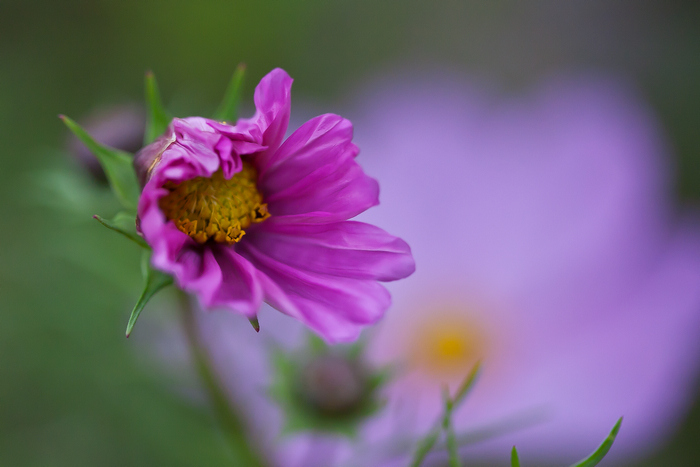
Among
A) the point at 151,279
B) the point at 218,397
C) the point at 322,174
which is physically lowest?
the point at 218,397

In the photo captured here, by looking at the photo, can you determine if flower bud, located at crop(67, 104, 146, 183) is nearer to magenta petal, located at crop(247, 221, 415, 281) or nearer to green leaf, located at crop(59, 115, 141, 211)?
green leaf, located at crop(59, 115, 141, 211)

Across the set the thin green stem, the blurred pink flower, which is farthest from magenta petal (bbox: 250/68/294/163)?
the blurred pink flower

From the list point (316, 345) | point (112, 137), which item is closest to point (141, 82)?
point (112, 137)

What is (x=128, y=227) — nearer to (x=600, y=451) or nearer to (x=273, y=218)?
(x=273, y=218)

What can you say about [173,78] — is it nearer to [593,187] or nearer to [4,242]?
[4,242]

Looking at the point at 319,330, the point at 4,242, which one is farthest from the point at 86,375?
the point at 319,330

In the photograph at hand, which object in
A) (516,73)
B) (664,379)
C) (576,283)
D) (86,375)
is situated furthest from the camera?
(516,73)

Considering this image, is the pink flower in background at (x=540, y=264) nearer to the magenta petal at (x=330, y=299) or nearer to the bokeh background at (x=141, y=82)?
the bokeh background at (x=141, y=82)
